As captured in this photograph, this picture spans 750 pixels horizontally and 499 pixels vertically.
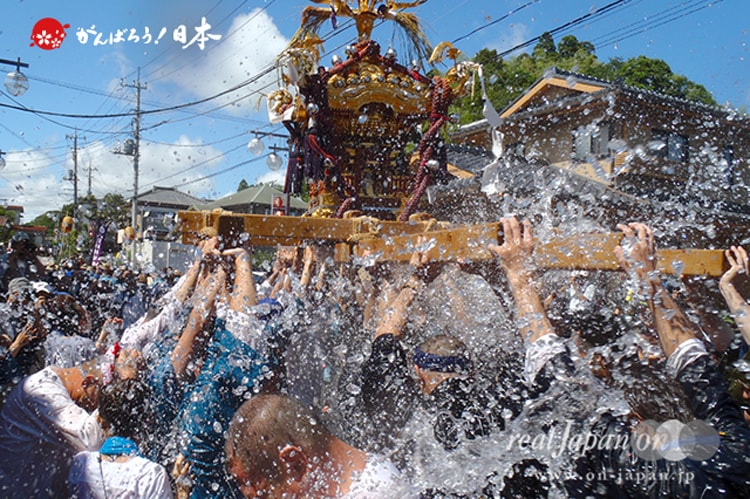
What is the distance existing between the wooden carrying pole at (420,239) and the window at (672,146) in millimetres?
10072

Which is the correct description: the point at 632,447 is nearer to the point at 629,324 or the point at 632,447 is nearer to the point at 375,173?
the point at 629,324

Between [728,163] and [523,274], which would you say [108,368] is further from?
[728,163]

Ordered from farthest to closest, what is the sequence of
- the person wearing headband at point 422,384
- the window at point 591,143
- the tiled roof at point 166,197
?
the tiled roof at point 166,197
the window at point 591,143
the person wearing headband at point 422,384

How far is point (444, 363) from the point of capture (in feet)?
7.63

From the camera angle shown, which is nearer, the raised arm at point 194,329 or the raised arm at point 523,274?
the raised arm at point 523,274

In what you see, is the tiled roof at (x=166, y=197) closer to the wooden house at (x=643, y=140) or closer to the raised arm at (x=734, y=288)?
the wooden house at (x=643, y=140)

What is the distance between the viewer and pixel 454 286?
122 inches

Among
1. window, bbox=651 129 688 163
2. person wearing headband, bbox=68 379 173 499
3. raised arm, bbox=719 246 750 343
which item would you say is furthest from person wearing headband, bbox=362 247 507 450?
window, bbox=651 129 688 163

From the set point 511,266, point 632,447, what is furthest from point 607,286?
point 632,447

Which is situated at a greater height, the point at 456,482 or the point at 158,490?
the point at 456,482

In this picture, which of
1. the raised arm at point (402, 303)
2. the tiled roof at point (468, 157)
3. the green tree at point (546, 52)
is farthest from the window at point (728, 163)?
the raised arm at point (402, 303)

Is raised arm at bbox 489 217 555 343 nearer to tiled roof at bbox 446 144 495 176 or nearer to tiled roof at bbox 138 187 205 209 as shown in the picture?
tiled roof at bbox 446 144 495 176

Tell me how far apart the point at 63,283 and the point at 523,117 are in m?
11.1

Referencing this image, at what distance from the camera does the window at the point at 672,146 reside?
38.5 ft
